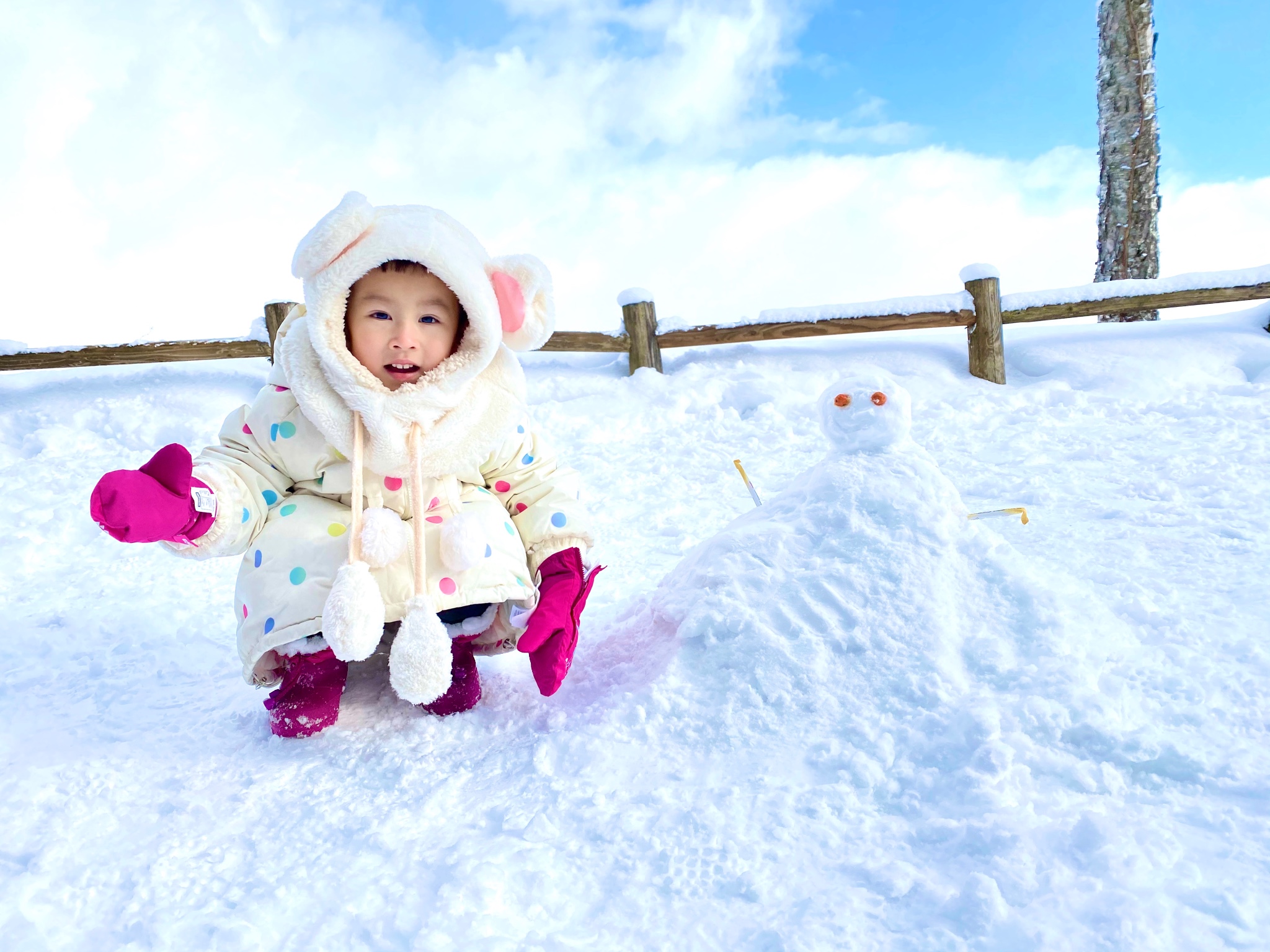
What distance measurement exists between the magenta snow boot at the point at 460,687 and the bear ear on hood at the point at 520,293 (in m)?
0.71

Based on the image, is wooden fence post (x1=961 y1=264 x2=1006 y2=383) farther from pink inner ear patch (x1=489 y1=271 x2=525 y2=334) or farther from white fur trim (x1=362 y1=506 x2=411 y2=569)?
white fur trim (x1=362 y1=506 x2=411 y2=569)

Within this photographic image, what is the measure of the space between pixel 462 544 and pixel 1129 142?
776 centimetres

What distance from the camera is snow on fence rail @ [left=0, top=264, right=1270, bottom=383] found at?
618 cm

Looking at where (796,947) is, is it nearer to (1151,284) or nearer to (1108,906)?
(1108,906)

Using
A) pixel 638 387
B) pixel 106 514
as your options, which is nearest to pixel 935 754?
pixel 106 514

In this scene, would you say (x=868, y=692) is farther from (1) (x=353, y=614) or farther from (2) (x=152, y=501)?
(2) (x=152, y=501)

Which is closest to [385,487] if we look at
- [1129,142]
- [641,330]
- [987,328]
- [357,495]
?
[357,495]

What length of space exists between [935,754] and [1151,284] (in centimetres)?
628

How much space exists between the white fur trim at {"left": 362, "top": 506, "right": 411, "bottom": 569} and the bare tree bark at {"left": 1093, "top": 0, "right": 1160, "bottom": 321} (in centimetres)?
703

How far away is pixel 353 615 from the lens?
5.27ft

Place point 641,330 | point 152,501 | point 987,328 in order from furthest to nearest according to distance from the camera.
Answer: point 641,330
point 987,328
point 152,501

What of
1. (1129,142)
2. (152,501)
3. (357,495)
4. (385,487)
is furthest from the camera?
(1129,142)

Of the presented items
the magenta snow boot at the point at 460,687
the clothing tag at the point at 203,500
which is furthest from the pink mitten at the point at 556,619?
the clothing tag at the point at 203,500

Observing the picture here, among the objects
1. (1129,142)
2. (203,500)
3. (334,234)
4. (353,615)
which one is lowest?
(353,615)
